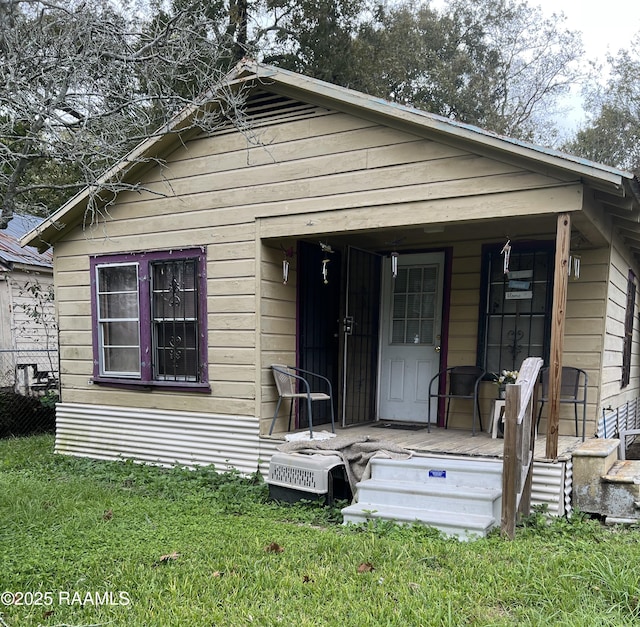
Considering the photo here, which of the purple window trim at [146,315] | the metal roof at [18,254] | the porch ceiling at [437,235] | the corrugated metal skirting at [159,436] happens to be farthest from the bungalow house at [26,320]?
the porch ceiling at [437,235]

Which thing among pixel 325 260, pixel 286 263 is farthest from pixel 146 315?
pixel 325 260

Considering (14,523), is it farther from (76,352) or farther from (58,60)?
(58,60)

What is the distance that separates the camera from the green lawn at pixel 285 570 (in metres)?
2.42

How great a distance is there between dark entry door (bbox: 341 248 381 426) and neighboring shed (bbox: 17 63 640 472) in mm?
24

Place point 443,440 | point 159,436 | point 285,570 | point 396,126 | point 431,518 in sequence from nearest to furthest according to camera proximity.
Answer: point 285,570
point 431,518
point 396,126
point 443,440
point 159,436

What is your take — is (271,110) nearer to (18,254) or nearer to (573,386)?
(573,386)

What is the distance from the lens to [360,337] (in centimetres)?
608

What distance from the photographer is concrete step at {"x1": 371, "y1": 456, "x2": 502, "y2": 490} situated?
3.79 meters

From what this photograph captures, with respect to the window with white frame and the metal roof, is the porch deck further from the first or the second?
the metal roof

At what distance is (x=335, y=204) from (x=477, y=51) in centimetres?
1552

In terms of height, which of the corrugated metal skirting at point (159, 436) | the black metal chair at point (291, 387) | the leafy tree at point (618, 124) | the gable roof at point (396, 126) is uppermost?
the leafy tree at point (618, 124)

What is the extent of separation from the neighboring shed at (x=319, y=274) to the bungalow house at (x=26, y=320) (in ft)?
11.6

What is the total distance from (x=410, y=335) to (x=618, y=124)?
53.7ft

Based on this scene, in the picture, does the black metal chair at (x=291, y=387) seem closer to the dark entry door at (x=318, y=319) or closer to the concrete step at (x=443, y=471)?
the dark entry door at (x=318, y=319)
